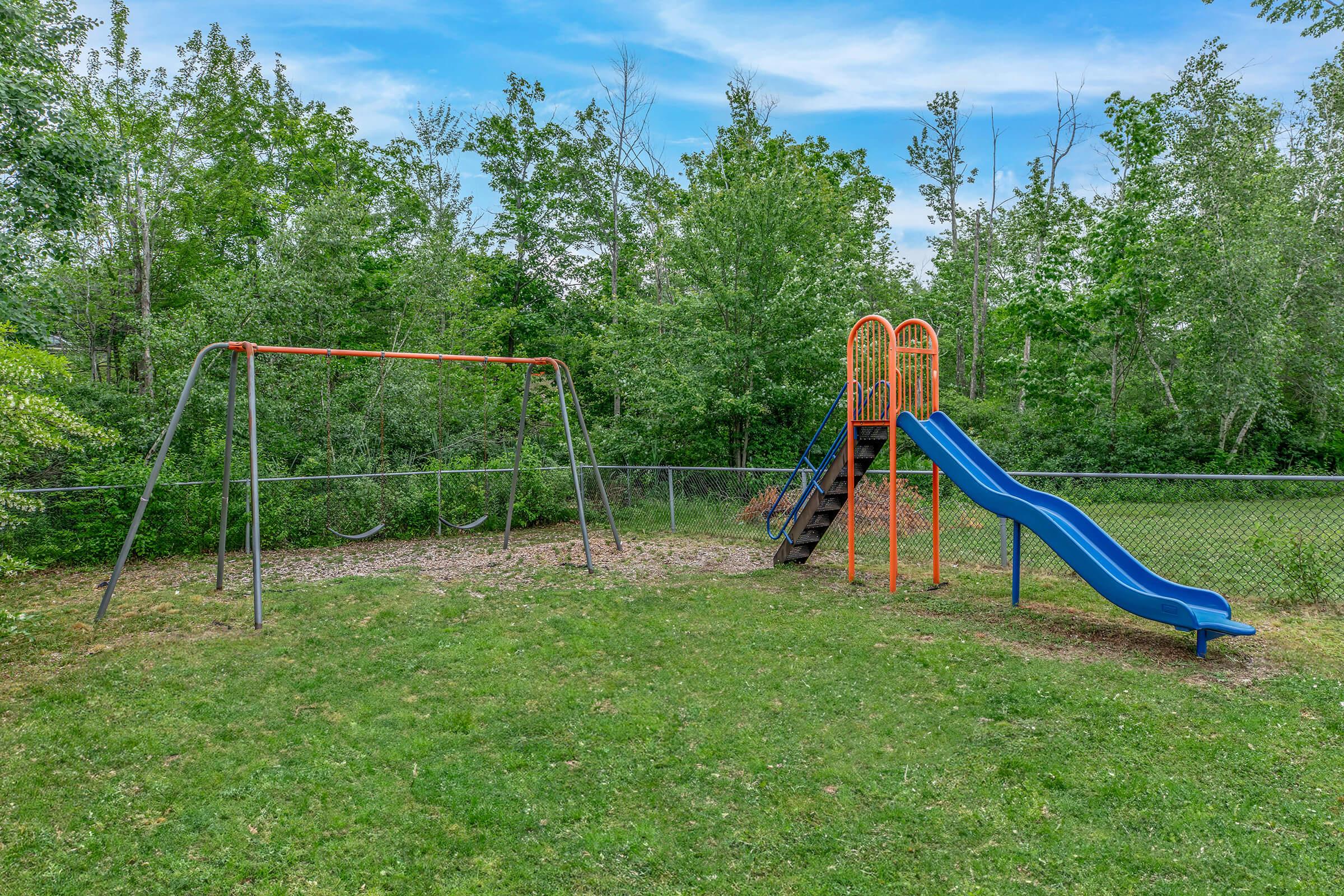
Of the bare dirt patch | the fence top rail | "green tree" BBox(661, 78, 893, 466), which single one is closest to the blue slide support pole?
the fence top rail

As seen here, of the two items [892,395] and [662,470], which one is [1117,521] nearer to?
[892,395]

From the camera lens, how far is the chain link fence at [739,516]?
7.40 m

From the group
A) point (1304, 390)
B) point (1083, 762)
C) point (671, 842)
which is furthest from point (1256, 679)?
point (1304, 390)

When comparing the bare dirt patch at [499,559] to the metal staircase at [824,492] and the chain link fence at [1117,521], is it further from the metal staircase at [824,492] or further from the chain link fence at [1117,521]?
the chain link fence at [1117,521]

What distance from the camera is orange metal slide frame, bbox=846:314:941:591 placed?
294 inches

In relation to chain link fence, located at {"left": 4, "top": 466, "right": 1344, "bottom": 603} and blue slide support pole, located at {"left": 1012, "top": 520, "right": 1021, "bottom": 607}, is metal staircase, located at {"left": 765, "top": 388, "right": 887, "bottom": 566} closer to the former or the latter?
chain link fence, located at {"left": 4, "top": 466, "right": 1344, "bottom": 603}

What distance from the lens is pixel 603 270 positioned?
2272cm

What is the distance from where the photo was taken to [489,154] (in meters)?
23.0

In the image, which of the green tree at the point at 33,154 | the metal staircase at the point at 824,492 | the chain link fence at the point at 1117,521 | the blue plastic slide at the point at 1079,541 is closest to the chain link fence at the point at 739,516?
the chain link fence at the point at 1117,521

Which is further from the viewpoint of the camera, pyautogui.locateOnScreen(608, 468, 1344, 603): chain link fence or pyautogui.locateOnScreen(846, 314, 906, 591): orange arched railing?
pyautogui.locateOnScreen(846, 314, 906, 591): orange arched railing

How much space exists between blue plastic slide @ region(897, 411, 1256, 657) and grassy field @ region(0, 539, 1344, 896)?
0.33 m

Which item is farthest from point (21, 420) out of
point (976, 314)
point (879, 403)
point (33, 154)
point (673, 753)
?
point (976, 314)

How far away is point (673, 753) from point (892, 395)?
15.9ft

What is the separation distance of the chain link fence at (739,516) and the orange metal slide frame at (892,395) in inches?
28.2
